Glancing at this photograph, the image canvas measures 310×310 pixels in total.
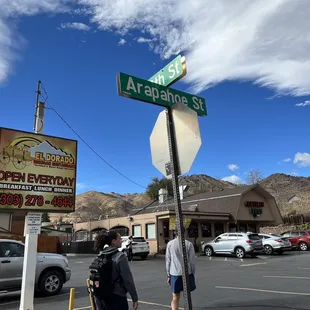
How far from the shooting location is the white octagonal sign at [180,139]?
4242mm

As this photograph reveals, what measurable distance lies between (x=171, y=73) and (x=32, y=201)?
4.53 meters

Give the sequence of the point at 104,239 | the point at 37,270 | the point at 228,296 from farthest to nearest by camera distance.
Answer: the point at 37,270, the point at 228,296, the point at 104,239

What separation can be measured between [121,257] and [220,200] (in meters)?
31.5

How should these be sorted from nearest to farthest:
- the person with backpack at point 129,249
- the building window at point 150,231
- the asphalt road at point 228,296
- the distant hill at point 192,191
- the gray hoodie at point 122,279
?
the gray hoodie at point 122,279
the asphalt road at point 228,296
the person with backpack at point 129,249
the building window at point 150,231
the distant hill at point 192,191

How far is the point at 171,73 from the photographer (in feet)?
15.6

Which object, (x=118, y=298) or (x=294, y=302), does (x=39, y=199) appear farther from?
(x=294, y=302)

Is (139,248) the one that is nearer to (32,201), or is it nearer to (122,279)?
(32,201)

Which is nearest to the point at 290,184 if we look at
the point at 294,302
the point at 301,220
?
the point at 301,220

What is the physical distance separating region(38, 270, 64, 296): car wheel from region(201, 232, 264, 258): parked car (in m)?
16.5

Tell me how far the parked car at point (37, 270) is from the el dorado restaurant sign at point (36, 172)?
141 inches

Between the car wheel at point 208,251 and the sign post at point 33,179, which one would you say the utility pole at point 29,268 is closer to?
the sign post at point 33,179

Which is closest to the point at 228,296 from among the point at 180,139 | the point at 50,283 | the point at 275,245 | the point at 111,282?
the point at 50,283

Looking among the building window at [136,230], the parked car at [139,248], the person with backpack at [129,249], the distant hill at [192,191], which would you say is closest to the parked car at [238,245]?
the parked car at [139,248]

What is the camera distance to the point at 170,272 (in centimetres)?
675
